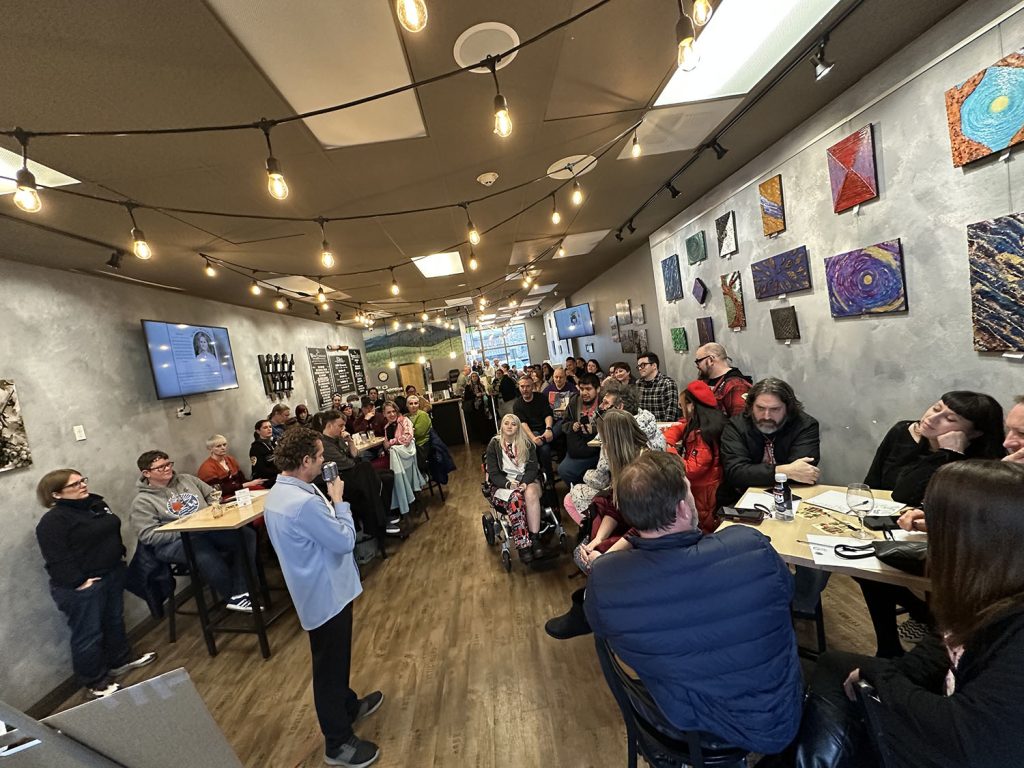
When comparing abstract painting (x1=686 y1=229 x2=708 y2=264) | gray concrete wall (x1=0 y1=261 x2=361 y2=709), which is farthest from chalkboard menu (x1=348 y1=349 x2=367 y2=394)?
abstract painting (x1=686 y1=229 x2=708 y2=264)

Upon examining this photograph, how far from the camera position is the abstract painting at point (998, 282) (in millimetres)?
2055

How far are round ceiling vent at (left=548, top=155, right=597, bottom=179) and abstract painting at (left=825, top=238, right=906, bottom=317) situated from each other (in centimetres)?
194

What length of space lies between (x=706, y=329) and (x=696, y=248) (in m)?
0.95

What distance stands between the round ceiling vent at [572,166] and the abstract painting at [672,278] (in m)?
2.53

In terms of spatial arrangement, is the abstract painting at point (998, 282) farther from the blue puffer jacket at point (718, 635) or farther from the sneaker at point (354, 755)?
the sneaker at point (354, 755)

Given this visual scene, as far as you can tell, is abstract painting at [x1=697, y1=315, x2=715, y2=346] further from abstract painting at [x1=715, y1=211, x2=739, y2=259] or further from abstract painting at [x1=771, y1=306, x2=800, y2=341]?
abstract painting at [x1=771, y1=306, x2=800, y2=341]

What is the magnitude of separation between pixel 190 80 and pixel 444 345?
1216 centimetres

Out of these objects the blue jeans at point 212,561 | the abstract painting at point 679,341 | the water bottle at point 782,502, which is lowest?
the blue jeans at point 212,561

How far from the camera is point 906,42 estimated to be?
2357 mm

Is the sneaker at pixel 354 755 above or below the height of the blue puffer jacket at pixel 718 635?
below

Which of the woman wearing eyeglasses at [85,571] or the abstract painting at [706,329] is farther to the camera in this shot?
the abstract painting at [706,329]

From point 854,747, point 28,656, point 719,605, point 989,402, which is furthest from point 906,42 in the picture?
point 28,656

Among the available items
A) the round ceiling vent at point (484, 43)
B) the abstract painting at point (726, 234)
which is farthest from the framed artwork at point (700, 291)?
the round ceiling vent at point (484, 43)

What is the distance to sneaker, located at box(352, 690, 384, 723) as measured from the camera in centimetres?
227
